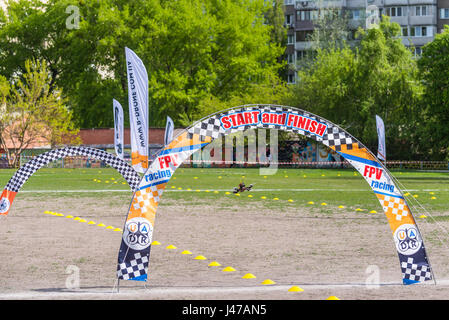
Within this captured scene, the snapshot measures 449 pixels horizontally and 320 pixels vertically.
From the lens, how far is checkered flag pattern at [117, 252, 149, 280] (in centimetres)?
905

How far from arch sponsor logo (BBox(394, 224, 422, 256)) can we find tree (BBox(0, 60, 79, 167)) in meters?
58.4

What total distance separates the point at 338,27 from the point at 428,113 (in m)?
29.3

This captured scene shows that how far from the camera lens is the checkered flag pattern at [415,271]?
9.16m

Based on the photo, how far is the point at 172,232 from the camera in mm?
15250

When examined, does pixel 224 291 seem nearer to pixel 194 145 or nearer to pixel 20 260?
pixel 194 145

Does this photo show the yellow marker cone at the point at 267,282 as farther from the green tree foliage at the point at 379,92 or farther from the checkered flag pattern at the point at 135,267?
the green tree foliage at the point at 379,92

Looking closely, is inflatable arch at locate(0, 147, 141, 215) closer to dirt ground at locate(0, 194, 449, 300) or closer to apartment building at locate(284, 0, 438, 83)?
dirt ground at locate(0, 194, 449, 300)

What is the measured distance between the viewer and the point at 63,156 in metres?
15.2

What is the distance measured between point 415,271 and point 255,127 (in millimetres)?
2806

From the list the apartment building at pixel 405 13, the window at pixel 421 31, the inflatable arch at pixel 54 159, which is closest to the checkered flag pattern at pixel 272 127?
the inflatable arch at pixel 54 159

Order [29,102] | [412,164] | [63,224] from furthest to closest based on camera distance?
[29,102], [412,164], [63,224]

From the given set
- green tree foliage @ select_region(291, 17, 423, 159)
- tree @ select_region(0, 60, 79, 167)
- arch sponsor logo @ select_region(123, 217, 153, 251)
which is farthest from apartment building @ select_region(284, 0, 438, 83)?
arch sponsor logo @ select_region(123, 217, 153, 251)
